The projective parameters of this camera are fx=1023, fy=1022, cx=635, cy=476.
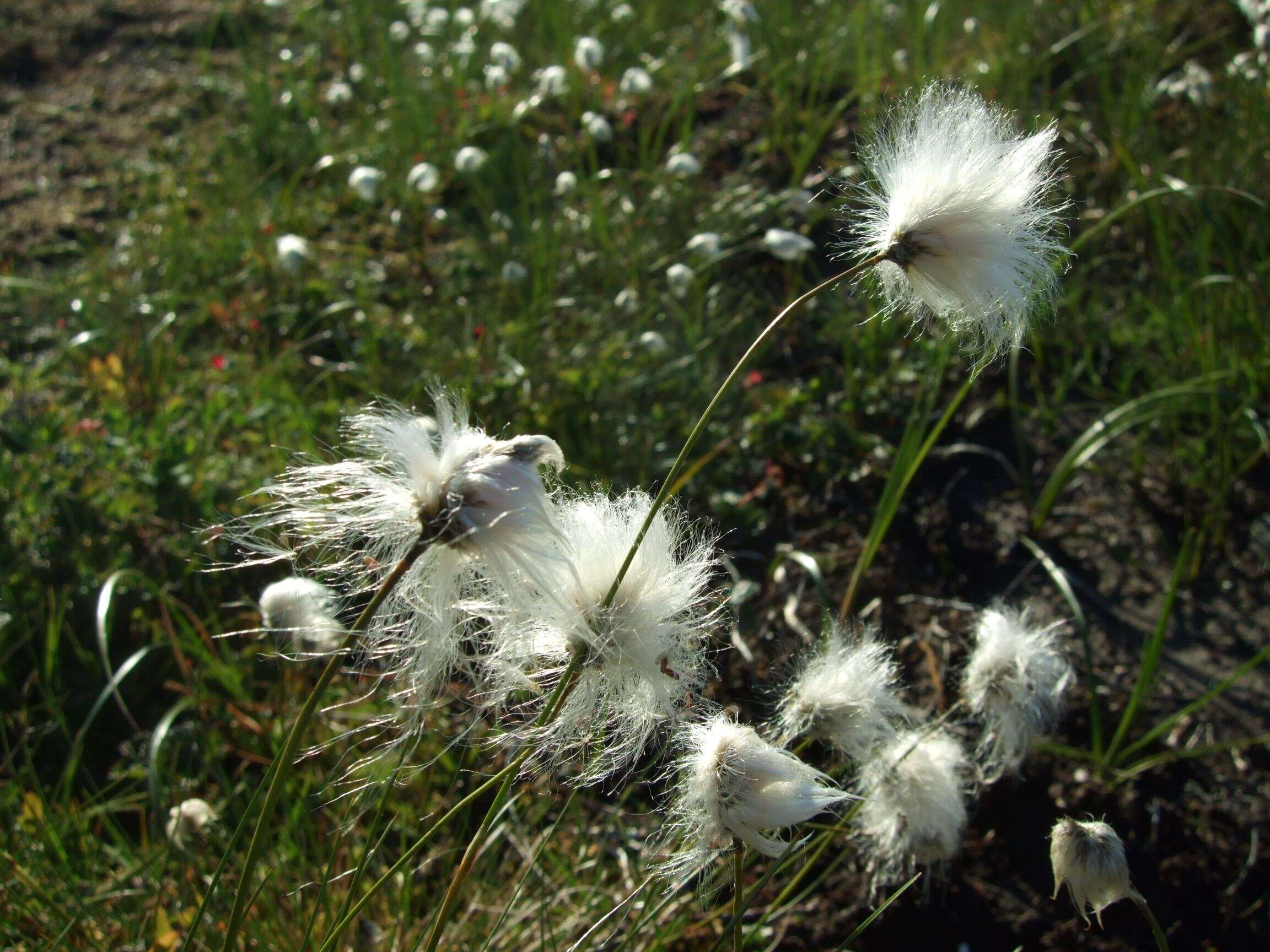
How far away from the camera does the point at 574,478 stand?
273 cm

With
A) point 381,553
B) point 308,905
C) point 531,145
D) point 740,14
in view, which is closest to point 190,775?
point 308,905

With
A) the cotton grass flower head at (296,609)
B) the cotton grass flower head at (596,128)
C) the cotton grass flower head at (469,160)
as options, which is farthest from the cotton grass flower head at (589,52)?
the cotton grass flower head at (296,609)

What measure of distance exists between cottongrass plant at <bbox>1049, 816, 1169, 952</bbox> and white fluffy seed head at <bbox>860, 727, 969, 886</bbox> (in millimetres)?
249

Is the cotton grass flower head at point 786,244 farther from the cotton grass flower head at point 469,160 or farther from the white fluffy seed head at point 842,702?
the white fluffy seed head at point 842,702

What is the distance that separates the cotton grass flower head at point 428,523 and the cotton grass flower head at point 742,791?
0.29 metres

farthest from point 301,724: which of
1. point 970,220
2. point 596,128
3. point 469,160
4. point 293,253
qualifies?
point 596,128

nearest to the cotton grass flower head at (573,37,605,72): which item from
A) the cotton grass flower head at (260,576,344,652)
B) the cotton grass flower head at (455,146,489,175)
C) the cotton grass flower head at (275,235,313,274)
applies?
the cotton grass flower head at (455,146,489,175)

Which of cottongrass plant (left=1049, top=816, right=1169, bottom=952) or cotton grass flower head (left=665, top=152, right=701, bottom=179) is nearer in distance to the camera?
cottongrass plant (left=1049, top=816, right=1169, bottom=952)

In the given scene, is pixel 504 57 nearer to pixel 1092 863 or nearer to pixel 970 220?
pixel 970 220

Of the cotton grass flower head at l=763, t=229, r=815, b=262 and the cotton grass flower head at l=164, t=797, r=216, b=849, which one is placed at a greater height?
the cotton grass flower head at l=763, t=229, r=815, b=262

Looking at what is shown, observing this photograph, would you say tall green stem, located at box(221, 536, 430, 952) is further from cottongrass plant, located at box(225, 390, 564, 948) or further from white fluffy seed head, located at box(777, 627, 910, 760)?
white fluffy seed head, located at box(777, 627, 910, 760)

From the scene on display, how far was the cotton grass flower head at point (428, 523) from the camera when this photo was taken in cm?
94

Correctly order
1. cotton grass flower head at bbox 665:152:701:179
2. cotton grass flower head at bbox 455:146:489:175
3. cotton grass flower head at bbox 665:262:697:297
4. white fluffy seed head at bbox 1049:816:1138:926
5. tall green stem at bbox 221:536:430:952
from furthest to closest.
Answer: cotton grass flower head at bbox 455:146:489:175 < cotton grass flower head at bbox 665:152:701:179 < cotton grass flower head at bbox 665:262:697:297 < white fluffy seed head at bbox 1049:816:1138:926 < tall green stem at bbox 221:536:430:952

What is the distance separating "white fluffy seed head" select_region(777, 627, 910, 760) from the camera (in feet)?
4.48
